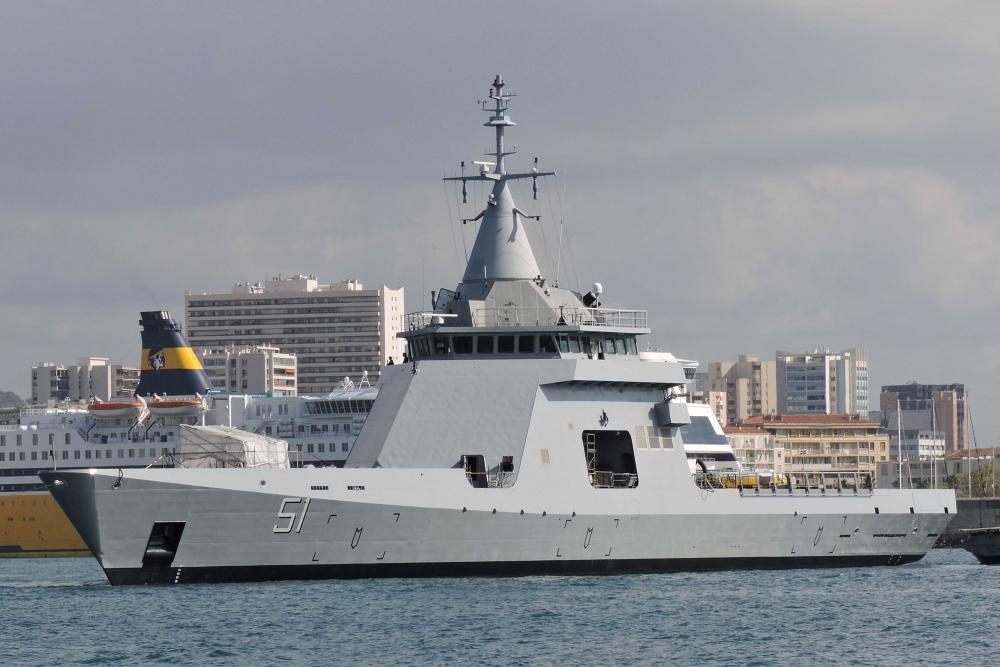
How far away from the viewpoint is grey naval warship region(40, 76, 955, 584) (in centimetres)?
3394

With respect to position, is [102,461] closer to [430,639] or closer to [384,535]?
[384,535]

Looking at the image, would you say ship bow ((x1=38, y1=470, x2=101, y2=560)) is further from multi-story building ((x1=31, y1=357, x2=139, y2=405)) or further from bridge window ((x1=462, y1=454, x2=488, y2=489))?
multi-story building ((x1=31, y1=357, x2=139, y2=405))

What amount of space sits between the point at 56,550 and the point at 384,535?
45.4m

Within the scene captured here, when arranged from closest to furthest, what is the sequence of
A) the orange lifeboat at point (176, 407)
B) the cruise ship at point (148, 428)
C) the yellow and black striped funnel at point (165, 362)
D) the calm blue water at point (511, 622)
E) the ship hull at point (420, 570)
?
1. the calm blue water at point (511, 622)
2. the ship hull at point (420, 570)
3. the cruise ship at point (148, 428)
4. the orange lifeboat at point (176, 407)
5. the yellow and black striped funnel at point (165, 362)

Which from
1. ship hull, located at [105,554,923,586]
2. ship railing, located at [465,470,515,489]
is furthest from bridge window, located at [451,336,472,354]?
ship hull, located at [105,554,923,586]

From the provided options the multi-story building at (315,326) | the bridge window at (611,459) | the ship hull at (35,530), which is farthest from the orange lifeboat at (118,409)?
the multi-story building at (315,326)

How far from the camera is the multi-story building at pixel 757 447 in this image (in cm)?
10944

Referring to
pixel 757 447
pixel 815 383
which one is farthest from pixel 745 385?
pixel 757 447

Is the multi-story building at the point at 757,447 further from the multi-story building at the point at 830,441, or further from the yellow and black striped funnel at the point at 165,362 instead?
the yellow and black striped funnel at the point at 165,362

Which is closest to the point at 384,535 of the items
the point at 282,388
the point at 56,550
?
the point at 56,550

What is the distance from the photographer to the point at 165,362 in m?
89.6

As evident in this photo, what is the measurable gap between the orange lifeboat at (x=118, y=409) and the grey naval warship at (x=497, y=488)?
156 feet

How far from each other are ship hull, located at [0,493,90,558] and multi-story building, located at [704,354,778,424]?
105926mm

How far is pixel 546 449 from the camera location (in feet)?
121
